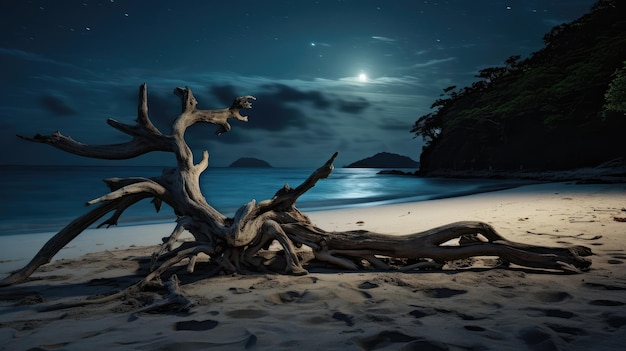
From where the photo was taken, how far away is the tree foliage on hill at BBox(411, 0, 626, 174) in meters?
23.2

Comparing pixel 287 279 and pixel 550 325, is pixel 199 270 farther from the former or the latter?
pixel 550 325

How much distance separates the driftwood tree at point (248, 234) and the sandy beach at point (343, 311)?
171mm

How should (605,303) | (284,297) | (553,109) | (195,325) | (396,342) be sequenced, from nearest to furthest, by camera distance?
1. (396,342)
2. (195,325)
3. (605,303)
4. (284,297)
5. (553,109)

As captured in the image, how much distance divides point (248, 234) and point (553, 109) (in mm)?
27356

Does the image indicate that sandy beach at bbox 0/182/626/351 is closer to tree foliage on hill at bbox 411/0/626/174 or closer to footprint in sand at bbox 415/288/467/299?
footprint in sand at bbox 415/288/467/299

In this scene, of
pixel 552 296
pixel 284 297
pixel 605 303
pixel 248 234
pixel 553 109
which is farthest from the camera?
pixel 553 109

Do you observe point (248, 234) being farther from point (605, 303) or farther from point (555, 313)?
point (605, 303)

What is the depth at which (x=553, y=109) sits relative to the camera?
2517 centimetres

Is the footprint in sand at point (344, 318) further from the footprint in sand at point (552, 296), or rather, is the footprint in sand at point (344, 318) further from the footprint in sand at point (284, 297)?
the footprint in sand at point (552, 296)

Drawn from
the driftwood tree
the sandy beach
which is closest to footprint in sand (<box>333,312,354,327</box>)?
the sandy beach

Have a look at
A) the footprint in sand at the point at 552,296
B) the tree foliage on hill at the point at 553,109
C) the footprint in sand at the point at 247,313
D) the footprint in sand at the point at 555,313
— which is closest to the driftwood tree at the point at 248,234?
the footprint in sand at the point at 552,296

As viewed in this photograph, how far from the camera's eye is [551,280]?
310cm

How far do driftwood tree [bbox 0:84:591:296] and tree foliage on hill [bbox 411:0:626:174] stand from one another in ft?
58.9

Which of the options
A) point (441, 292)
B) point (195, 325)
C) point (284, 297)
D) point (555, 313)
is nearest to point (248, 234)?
point (284, 297)
